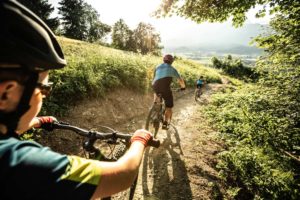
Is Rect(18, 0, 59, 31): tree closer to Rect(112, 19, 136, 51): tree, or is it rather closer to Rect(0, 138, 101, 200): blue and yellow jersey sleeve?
Rect(112, 19, 136, 51): tree

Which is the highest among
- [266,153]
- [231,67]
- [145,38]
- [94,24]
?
[94,24]

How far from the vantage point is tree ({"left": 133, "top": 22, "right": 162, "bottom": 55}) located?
50.1 metres

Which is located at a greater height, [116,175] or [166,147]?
[116,175]

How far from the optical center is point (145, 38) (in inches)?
2014

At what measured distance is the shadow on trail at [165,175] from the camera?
18.4 feet

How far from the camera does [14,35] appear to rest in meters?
1.34

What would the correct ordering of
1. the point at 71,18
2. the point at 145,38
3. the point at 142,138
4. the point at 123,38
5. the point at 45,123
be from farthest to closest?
the point at 71,18 < the point at 145,38 < the point at 123,38 < the point at 45,123 < the point at 142,138

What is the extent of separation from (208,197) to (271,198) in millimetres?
1430

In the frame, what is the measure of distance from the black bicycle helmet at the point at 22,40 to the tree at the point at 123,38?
48.8m

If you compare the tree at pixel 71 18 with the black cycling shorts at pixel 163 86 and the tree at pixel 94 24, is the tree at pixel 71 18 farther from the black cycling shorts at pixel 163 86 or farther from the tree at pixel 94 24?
the black cycling shorts at pixel 163 86

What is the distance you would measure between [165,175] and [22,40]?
217 inches

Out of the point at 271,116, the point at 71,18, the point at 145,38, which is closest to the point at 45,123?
the point at 271,116

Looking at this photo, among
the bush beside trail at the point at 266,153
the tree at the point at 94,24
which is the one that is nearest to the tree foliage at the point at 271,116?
the bush beside trail at the point at 266,153

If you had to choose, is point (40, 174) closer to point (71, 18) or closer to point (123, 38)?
point (123, 38)
